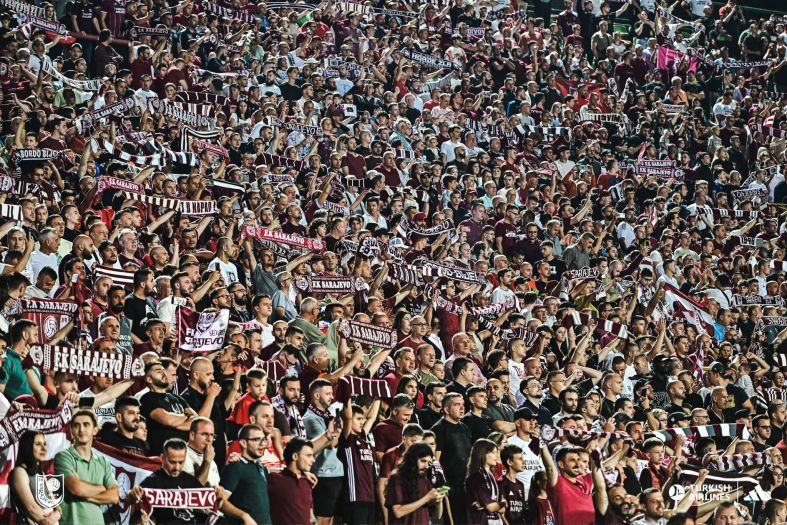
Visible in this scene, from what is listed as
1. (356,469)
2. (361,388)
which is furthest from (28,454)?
(361,388)

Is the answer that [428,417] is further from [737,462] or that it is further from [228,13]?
[228,13]

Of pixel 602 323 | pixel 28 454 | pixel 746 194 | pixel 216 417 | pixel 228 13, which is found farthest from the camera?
pixel 746 194

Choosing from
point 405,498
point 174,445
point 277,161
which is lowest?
point 277,161

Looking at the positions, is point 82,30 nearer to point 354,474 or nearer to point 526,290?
point 526,290

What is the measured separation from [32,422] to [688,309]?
395 inches

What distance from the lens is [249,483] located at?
7.70m

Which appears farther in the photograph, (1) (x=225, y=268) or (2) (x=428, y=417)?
(1) (x=225, y=268)

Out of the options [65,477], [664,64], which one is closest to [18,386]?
[65,477]

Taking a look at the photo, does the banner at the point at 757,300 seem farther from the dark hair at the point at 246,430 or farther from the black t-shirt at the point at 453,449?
the dark hair at the point at 246,430

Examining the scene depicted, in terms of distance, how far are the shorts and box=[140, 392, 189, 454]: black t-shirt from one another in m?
1.04

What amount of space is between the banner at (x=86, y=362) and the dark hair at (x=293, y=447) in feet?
3.58

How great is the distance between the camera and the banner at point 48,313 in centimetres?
924

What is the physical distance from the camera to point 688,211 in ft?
59.2

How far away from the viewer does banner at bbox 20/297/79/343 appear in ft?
30.3
